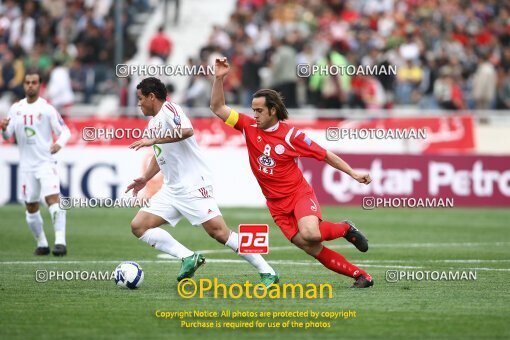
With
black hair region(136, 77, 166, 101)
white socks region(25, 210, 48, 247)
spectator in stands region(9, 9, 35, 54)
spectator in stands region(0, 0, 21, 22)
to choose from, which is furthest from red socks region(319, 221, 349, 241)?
spectator in stands region(0, 0, 21, 22)

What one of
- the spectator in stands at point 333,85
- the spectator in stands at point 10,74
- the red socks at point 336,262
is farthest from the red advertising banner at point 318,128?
the red socks at point 336,262

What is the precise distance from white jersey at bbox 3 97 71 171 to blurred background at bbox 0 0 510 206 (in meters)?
5.78

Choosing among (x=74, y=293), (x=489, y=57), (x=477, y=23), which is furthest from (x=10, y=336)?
(x=477, y=23)

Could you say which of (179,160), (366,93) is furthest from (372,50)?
(179,160)

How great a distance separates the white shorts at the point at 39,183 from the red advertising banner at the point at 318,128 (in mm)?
6930

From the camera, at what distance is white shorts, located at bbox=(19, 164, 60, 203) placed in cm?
1596

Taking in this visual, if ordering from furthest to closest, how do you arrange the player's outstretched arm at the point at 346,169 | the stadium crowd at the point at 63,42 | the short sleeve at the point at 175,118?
the stadium crowd at the point at 63,42, the short sleeve at the point at 175,118, the player's outstretched arm at the point at 346,169

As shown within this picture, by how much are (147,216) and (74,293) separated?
1.28 m

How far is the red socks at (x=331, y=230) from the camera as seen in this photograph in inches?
464

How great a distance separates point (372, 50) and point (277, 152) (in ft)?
60.2

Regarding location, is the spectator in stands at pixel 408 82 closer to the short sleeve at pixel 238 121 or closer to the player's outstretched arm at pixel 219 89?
the short sleeve at pixel 238 121

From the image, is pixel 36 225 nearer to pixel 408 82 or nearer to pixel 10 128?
pixel 10 128

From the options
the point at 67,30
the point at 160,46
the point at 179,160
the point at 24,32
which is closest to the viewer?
the point at 179,160

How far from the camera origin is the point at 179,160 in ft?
Result: 40.6
